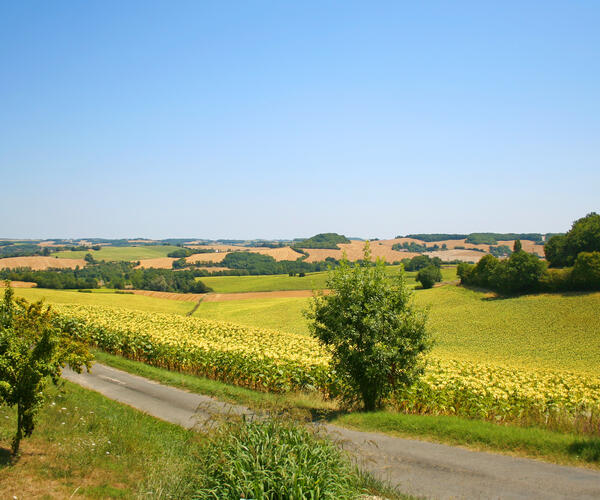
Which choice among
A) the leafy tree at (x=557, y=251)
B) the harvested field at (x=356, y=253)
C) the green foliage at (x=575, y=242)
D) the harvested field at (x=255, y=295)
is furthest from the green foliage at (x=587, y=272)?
the harvested field at (x=356, y=253)

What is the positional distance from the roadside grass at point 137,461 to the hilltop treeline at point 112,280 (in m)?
81.9

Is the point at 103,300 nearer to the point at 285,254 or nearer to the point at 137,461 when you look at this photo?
the point at 137,461

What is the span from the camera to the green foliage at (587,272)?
55.2m

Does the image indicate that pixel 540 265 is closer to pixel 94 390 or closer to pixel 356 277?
pixel 356 277

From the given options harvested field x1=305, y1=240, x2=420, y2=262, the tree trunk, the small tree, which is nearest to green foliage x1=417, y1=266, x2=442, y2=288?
harvested field x1=305, y1=240, x2=420, y2=262

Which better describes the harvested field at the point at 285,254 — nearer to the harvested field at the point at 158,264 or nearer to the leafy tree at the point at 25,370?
the harvested field at the point at 158,264

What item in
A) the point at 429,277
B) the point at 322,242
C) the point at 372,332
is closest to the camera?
the point at 372,332

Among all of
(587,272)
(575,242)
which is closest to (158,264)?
(575,242)

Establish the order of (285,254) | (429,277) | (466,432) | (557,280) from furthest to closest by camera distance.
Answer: (285,254) → (429,277) → (557,280) → (466,432)

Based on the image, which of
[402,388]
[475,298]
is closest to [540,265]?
[475,298]

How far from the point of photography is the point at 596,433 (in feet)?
37.8

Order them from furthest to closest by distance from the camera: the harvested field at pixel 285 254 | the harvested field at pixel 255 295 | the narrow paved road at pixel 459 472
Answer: the harvested field at pixel 285 254 → the harvested field at pixel 255 295 → the narrow paved road at pixel 459 472

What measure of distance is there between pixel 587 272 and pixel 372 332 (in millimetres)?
53839

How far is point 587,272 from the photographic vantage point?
2189 inches
